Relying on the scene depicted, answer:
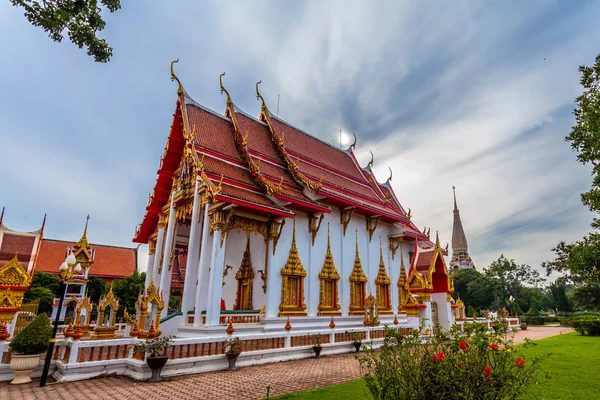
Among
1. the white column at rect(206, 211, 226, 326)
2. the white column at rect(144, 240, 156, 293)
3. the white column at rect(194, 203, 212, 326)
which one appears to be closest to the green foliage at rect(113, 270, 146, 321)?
the white column at rect(144, 240, 156, 293)

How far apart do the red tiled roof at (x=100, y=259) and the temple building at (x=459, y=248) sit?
47907mm

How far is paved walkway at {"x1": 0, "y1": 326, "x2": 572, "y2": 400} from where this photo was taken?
515 centimetres

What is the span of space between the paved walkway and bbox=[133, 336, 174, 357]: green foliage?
51cm

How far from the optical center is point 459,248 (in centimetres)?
5941

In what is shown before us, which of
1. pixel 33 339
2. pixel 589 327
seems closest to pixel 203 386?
pixel 33 339

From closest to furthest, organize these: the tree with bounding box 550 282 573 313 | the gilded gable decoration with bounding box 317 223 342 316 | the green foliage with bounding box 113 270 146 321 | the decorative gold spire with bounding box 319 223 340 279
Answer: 1. the gilded gable decoration with bounding box 317 223 342 316
2. the decorative gold spire with bounding box 319 223 340 279
3. the green foliage with bounding box 113 270 146 321
4. the tree with bounding box 550 282 573 313

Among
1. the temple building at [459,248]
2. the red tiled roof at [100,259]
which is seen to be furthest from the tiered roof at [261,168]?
the temple building at [459,248]

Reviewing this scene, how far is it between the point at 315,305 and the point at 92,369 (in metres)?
6.76

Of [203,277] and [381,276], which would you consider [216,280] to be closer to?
[203,277]

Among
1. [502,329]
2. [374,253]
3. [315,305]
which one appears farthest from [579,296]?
[502,329]

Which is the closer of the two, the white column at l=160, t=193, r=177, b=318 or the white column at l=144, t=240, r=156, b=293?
the white column at l=160, t=193, r=177, b=318

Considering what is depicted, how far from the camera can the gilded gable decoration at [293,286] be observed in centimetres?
1055

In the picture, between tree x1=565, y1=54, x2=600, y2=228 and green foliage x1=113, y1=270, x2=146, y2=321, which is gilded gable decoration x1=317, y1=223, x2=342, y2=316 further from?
green foliage x1=113, y1=270, x2=146, y2=321

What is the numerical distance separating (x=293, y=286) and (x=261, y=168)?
3.99 meters
